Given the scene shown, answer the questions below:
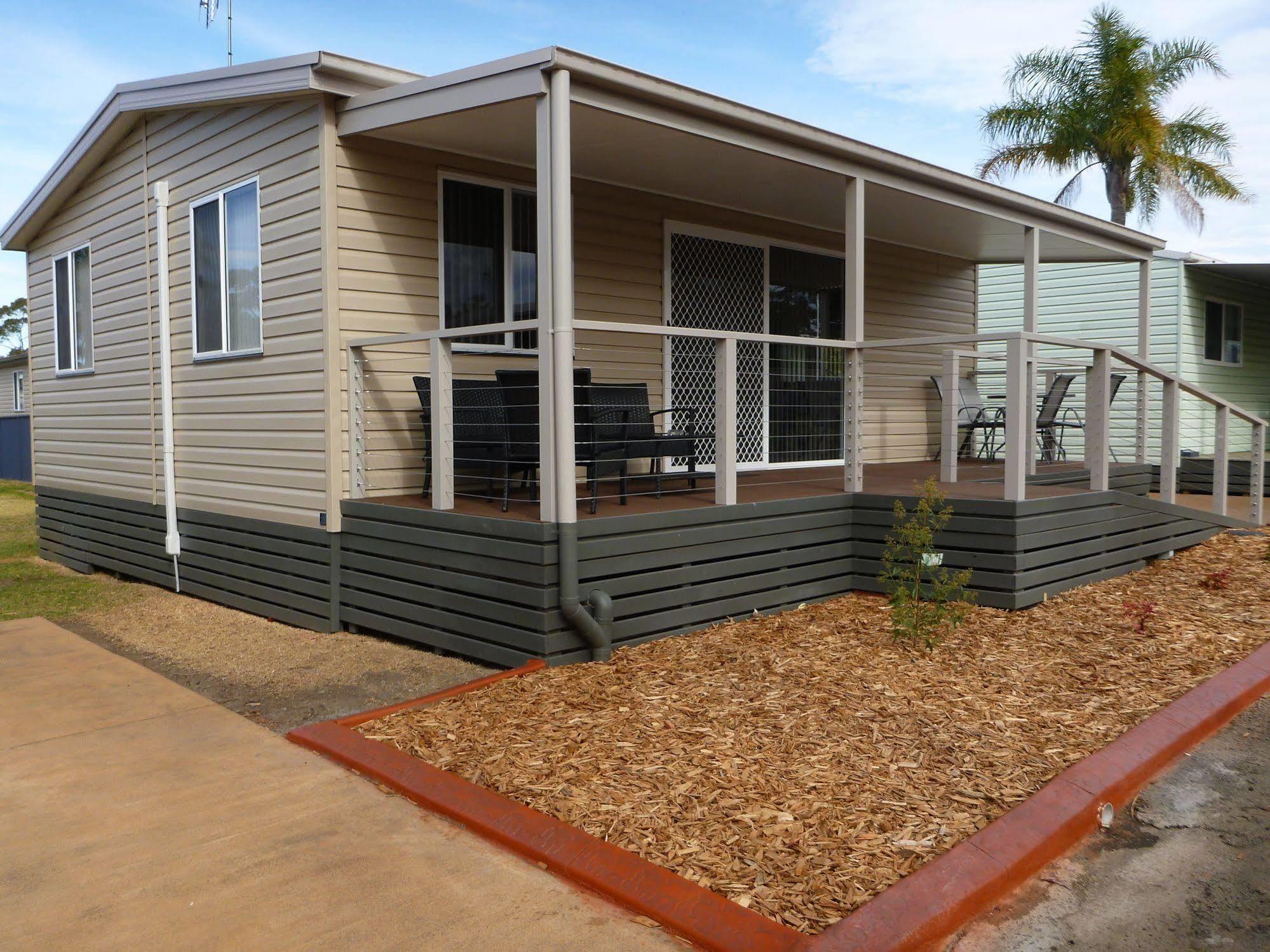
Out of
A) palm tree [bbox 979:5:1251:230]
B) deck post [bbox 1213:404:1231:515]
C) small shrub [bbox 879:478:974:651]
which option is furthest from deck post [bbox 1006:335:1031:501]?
palm tree [bbox 979:5:1251:230]

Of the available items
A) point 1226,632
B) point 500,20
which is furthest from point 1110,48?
point 1226,632

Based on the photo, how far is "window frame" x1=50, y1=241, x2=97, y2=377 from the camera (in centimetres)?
923

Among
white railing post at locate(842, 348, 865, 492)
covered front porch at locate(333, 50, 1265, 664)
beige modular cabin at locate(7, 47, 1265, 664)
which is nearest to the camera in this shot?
covered front porch at locate(333, 50, 1265, 664)

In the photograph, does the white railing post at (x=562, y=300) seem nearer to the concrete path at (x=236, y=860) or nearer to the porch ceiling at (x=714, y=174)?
the porch ceiling at (x=714, y=174)

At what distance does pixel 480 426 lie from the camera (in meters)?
6.02

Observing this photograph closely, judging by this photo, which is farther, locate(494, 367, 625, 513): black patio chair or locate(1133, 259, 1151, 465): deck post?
locate(1133, 259, 1151, 465): deck post

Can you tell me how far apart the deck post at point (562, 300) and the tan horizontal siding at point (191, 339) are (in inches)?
73.9

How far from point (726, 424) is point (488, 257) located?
221cm

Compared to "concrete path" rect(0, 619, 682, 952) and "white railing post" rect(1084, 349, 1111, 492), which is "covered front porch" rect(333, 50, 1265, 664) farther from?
"concrete path" rect(0, 619, 682, 952)

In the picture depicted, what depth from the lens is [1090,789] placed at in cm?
360

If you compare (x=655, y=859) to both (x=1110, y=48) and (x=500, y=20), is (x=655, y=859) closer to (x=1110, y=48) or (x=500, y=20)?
(x=1110, y=48)

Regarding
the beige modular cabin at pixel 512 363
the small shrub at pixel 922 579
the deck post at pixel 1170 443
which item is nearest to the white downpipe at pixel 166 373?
the beige modular cabin at pixel 512 363

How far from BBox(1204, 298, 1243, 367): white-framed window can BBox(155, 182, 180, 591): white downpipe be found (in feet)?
44.3

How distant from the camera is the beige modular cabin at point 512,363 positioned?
17.7 feet
